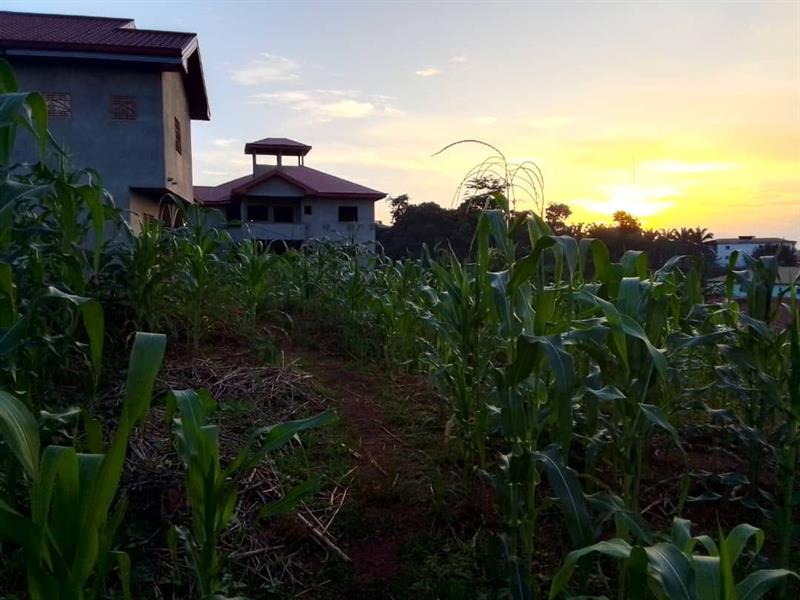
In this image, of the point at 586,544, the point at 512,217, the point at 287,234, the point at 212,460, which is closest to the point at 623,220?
the point at 512,217

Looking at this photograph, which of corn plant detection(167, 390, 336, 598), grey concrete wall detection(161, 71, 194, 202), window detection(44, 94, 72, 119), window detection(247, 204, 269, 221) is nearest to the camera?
corn plant detection(167, 390, 336, 598)

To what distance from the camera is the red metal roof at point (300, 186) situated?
24.0 metres

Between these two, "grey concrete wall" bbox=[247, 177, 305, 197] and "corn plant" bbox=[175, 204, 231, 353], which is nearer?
"corn plant" bbox=[175, 204, 231, 353]

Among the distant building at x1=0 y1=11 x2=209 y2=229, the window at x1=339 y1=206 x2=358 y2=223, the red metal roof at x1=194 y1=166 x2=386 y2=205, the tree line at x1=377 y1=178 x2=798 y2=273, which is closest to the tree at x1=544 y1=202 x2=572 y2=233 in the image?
the tree line at x1=377 y1=178 x2=798 y2=273

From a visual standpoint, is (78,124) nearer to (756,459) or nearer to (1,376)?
(1,376)

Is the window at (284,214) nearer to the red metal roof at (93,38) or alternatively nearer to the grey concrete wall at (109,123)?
the red metal roof at (93,38)

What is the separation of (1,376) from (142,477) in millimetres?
750

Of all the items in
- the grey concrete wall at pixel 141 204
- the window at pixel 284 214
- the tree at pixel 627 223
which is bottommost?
the tree at pixel 627 223

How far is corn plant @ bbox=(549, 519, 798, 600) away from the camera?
1122mm

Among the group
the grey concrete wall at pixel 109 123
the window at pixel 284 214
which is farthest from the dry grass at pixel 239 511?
the window at pixel 284 214

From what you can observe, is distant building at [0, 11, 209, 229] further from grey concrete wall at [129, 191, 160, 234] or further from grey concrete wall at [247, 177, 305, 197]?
grey concrete wall at [247, 177, 305, 197]

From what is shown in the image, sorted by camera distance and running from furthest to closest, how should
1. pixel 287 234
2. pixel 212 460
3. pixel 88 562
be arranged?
1. pixel 287 234
2. pixel 212 460
3. pixel 88 562

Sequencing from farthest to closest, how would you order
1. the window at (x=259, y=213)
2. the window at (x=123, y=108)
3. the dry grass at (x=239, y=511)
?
1. the window at (x=259, y=213)
2. the window at (x=123, y=108)
3. the dry grass at (x=239, y=511)

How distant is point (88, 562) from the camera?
3.78ft
